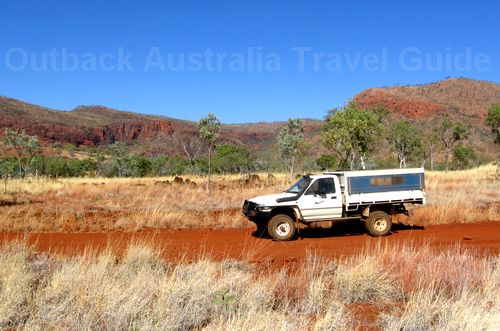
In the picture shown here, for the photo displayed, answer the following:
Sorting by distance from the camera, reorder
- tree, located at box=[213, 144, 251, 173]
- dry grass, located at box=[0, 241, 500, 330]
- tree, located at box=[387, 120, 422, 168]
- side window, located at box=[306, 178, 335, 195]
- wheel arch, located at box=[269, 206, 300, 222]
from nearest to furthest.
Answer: dry grass, located at box=[0, 241, 500, 330] → wheel arch, located at box=[269, 206, 300, 222] → side window, located at box=[306, 178, 335, 195] → tree, located at box=[387, 120, 422, 168] → tree, located at box=[213, 144, 251, 173]

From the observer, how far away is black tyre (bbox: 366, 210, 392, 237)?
44.5ft

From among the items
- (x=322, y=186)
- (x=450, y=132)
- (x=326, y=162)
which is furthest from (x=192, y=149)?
(x=322, y=186)

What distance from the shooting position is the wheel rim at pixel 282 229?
13.0 m

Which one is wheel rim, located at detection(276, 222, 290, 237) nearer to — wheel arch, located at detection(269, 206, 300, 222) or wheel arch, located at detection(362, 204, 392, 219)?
wheel arch, located at detection(269, 206, 300, 222)

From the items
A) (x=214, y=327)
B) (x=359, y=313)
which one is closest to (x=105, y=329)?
(x=214, y=327)

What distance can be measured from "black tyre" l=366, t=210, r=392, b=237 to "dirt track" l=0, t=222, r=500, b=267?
0.88 ft

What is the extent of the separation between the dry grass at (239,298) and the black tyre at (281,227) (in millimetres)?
5050

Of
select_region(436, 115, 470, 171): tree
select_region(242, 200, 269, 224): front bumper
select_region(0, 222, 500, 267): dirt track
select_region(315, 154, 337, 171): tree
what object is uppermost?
select_region(436, 115, 470, 171): tree

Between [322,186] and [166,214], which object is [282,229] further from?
[166,214]

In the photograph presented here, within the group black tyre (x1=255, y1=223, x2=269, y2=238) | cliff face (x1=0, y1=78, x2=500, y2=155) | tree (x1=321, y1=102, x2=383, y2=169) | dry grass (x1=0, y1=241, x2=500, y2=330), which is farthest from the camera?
cliff face (x1=0, y1=78, x2=500, y2=155)

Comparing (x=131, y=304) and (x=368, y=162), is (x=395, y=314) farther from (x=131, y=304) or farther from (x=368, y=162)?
(x=368, y=162)

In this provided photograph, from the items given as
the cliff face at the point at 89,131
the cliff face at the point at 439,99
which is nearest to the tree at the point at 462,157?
the cliff face at the point at 439,99

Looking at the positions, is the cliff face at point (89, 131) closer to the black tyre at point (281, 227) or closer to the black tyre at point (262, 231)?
the black tyre at point (262, 231)

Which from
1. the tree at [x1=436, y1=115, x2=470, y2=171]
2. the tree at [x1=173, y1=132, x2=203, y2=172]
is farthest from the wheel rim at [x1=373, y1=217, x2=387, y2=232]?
the tree at [x1=436, y1=115, x2=470, y2=171]
